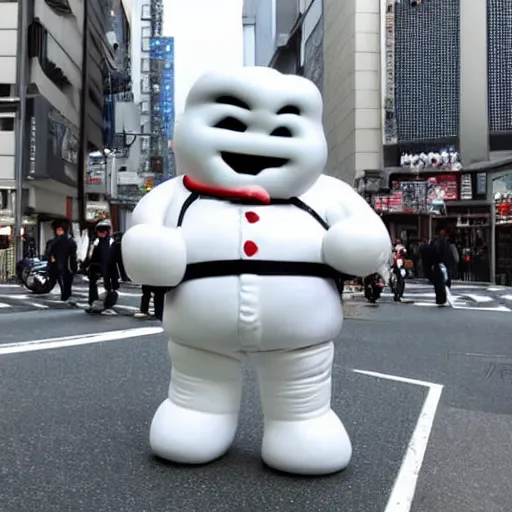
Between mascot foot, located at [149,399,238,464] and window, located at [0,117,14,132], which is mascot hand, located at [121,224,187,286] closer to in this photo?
mascot foot, located at [149,399,238,464]

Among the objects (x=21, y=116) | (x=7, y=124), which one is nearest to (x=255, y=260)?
(x=21, y=116)

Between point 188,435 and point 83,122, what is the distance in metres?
37.0

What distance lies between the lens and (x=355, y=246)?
123 inches

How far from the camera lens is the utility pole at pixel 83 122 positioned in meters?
36.5

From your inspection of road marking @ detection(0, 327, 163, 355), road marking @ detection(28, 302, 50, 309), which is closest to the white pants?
road marking @ detection(0, 327, 163, 355)

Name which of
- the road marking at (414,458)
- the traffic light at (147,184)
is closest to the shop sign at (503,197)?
the road marking at (414,458)

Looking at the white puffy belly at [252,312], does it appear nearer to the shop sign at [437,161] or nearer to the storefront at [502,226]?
the storefront at [502,226]

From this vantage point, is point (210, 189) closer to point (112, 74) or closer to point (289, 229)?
point (289, 229)

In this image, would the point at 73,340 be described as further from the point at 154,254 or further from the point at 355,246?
the point at 355,246

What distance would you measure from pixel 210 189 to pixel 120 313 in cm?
816

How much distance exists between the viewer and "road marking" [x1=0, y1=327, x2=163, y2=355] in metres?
7.09

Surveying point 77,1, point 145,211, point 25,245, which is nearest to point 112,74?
point 77,1

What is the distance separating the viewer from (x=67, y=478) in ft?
10.4

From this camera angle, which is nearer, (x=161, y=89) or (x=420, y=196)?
(x=420, y=196)
